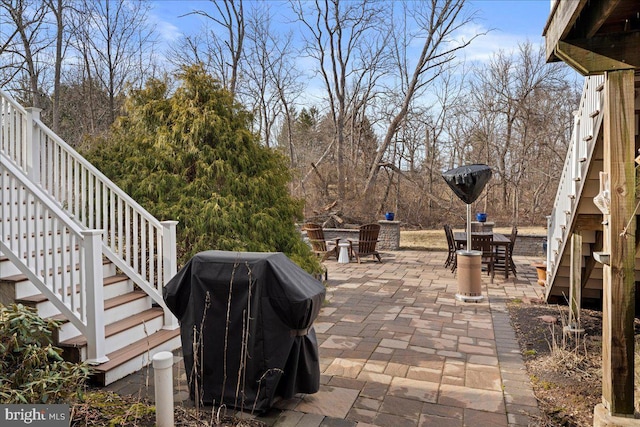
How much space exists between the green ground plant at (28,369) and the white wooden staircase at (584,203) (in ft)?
13.3

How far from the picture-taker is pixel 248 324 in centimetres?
257

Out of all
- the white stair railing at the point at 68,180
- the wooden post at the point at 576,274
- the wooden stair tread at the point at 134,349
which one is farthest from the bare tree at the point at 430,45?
the wooden stair tread at the point at 134,349

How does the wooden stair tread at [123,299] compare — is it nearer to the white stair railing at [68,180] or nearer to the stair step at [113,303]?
the stair step at [113,303]

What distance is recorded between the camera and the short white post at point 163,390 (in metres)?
2.34

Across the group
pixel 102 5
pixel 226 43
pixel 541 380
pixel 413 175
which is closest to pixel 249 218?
pixel 541 380

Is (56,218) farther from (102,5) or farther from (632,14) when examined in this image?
(102,5)

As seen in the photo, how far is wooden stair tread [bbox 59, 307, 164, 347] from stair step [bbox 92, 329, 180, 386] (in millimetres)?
160

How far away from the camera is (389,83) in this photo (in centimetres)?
1658

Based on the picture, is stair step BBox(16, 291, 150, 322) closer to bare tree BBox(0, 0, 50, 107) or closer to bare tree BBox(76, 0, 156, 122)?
bare tree BBox(0, 0, 50, 107)

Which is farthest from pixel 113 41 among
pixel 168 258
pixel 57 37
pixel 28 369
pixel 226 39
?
pixel 28 369

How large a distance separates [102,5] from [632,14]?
12.8 metres

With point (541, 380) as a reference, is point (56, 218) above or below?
above

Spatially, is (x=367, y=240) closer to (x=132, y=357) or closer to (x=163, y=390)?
(x=132, y=357)

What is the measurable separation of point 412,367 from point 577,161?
2.55 metres
